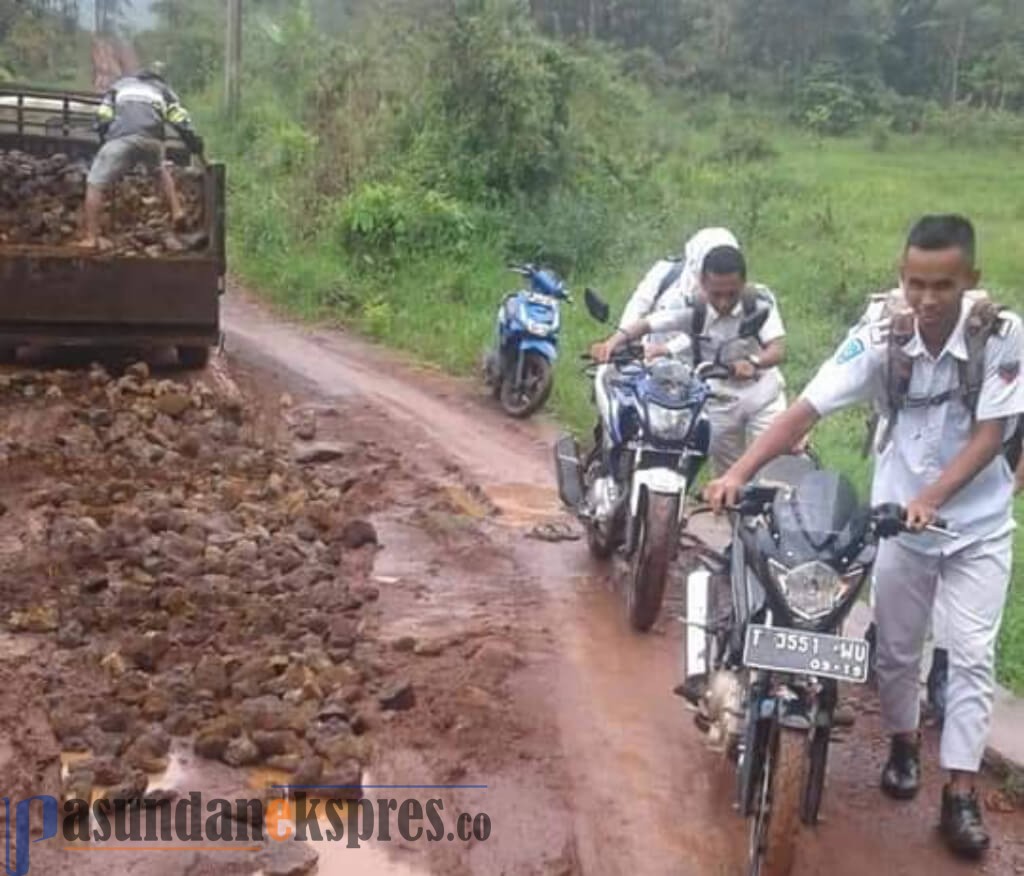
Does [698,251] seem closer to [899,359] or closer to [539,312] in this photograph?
[899,359]

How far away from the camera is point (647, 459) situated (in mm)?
6262

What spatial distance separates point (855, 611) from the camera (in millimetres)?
6410

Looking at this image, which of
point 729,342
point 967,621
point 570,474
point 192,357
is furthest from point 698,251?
point 192,357

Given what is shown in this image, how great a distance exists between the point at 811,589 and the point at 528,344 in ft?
21.9

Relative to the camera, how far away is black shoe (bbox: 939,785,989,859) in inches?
174

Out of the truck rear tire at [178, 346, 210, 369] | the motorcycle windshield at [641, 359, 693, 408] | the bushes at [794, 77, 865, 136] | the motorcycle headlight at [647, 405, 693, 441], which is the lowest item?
the truck rear tire at [178, 346, 210, 369]

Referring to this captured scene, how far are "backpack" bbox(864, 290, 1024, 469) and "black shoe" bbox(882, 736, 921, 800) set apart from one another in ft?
3.36

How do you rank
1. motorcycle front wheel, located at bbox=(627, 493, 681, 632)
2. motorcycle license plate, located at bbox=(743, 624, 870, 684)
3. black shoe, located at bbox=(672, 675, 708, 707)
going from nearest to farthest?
motorcycle license plate, located at bbox=(743, 624, 870, 684)
black shoe, located at bbox=(672, 675, 708, 707)
motorcycle front wheel, located at bbox=(627, 493, 681, 632)

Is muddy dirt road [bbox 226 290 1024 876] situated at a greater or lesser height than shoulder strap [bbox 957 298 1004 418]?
lesser

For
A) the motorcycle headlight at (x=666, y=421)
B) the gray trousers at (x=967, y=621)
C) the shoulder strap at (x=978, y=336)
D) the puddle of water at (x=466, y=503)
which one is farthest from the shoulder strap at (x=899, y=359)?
the puddle of water at (x=466, y=503)

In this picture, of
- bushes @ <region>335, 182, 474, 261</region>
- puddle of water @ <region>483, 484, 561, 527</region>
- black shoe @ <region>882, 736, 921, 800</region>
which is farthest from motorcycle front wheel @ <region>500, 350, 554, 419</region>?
black shoe @ <region>882, 736, 921, 800</region>

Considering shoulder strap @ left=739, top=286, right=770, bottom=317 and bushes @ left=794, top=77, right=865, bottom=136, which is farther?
bushes @ left=794, top=77, right=865, bottom=136

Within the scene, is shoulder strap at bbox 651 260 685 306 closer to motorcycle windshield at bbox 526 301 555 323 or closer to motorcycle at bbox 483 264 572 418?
motorcycle at bbox 483 264 572 418

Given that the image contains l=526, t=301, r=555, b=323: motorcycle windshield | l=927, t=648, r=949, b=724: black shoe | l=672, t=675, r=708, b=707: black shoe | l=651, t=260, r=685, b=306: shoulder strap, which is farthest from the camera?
l=526, t=301, r=555, b=323: motorcycle windshield
